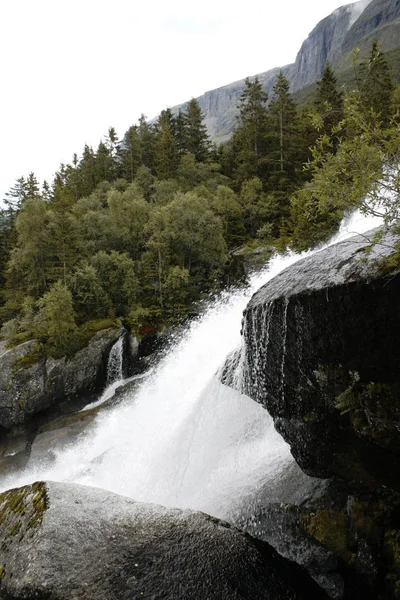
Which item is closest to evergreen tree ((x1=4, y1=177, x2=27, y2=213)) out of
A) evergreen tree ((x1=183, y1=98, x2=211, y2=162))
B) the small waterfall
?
evergreen tree ((x1=183, y1=98, x2=211, y2=162))

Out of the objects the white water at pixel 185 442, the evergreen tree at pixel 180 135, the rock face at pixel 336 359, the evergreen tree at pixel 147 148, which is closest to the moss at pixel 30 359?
the white water at pixel 185 442

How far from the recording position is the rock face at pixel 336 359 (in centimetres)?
625

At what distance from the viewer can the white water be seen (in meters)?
10.8

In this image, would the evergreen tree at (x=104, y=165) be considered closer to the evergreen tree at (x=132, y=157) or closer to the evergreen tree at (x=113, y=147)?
the evergreen tree at (x=113, y=147)

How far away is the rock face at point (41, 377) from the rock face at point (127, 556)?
17.5 metres

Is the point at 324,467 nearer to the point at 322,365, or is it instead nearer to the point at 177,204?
the point at 322,365

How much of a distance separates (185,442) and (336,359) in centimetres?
879

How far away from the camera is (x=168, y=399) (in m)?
19.8

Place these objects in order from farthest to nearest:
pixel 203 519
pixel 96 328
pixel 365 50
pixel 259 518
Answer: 1. pixel 365 50
2. pixel 96 328
3. pixel 259 518
4. pixel 203 519

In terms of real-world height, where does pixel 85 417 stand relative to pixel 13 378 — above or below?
below

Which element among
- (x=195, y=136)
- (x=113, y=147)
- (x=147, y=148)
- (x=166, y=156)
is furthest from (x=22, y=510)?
(x=113, y=147)

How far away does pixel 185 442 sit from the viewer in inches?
543

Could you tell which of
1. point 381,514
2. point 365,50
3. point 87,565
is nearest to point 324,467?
point 381,514

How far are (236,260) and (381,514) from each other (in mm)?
27117
